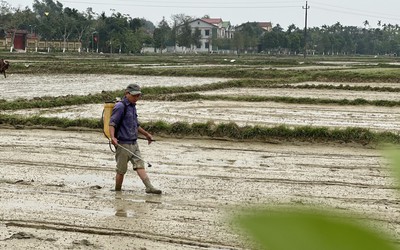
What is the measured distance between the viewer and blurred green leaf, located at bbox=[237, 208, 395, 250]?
400 millimetres

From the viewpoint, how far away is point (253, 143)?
10.9 meters

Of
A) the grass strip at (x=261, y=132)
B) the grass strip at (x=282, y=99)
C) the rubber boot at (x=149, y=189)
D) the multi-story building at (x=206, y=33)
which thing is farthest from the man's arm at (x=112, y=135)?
→ the multi-story building at (x=206, y=33)

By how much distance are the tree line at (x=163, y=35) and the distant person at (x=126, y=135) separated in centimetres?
5588

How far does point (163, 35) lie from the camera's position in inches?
3017

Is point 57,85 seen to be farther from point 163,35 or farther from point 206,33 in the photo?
point 206,33

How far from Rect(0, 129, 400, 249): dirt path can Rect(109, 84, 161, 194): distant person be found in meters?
0.24

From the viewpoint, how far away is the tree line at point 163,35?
210 feet

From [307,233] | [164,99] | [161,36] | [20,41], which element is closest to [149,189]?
[307,233]

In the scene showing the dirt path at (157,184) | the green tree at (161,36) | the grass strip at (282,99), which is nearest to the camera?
the dirt path at (157,184)

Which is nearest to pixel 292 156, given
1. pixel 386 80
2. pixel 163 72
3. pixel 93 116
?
pixel 93 116

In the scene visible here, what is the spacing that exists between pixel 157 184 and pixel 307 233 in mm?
7082

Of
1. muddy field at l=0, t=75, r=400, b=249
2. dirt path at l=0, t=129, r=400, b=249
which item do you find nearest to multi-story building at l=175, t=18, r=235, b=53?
muddy field at l=0, t=75, r=400, b=249

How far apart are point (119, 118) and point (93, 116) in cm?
685

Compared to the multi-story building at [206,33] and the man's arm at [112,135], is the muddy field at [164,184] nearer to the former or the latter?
the man's arm at [112,135]
